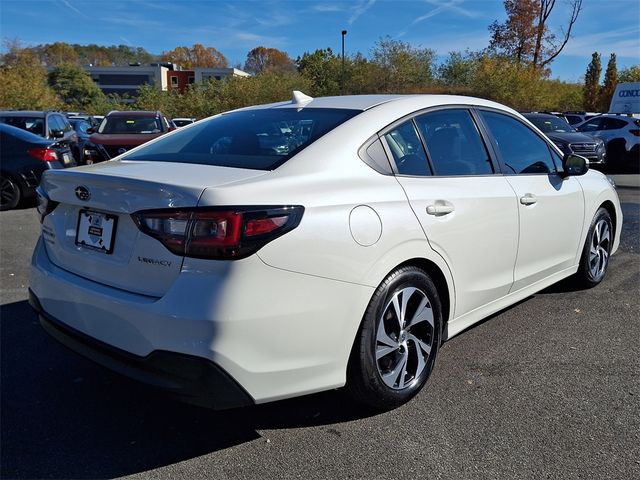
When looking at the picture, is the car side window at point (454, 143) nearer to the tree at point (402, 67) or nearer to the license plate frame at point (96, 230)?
the license plate frame at point (96, 230)

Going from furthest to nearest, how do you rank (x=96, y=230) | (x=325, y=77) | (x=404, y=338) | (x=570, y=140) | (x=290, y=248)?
(x=325, y=77) → (x=570, y=140) → (x=404, y=338) → (x=96, y=230) → (x=290, y=248)

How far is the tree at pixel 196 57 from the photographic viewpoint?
12250cm

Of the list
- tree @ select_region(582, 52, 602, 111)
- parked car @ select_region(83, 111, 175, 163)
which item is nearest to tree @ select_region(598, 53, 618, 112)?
tree @ select_region(582, 52, 602, 111)

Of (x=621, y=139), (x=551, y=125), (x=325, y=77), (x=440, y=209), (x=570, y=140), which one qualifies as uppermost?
(x=325, y=77)

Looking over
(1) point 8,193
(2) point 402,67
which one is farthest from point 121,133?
(2) point 402,67

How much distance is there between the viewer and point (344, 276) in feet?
8.25

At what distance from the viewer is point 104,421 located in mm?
2885

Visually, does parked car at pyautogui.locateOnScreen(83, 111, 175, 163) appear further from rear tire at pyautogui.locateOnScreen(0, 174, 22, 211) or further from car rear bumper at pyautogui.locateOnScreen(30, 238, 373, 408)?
car rear bumper at pyautogui.locateOnScreen(30, 238, 373, 408)

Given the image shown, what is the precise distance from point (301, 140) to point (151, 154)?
36.3 inches

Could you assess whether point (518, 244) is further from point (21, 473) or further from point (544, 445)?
point (21, 473)

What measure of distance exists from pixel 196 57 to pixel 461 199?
131 meters

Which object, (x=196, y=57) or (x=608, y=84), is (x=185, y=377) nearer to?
(x=608, y=84)

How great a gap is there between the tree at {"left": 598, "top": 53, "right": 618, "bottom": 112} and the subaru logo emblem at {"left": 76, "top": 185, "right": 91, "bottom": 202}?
46.3 m

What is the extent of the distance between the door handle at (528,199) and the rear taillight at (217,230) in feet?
6.75
